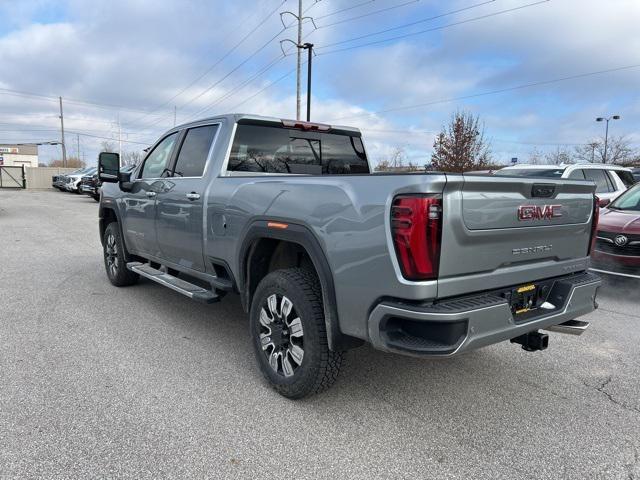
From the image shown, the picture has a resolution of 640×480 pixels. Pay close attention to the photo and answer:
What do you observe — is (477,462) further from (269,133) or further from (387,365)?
(269,133)

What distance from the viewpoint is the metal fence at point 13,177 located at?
35438mm

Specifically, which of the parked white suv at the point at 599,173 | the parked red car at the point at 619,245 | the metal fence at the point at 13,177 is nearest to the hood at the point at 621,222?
the parked red car at the point at 619,245

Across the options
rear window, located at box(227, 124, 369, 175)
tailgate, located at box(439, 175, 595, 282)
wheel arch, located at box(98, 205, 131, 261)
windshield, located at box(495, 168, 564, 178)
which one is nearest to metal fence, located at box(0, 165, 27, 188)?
wheel arch, located at box(98, 205, 131, 261)

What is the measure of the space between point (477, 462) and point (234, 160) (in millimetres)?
3013

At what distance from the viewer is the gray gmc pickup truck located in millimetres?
2582

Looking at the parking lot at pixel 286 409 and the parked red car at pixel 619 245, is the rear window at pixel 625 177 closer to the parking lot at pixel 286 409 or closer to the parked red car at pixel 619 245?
the parked red car at pixel 619 245

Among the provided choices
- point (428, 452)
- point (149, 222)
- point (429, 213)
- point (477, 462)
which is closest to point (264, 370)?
point (428, 452)

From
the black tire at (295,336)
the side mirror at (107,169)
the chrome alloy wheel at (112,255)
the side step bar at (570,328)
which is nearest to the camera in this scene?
the black tire at (295,336)

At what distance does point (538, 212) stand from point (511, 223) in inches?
11.6

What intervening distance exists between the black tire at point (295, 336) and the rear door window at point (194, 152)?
1615 millimetres

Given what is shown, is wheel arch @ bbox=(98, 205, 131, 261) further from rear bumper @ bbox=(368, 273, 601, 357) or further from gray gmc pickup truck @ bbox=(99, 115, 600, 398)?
rear bumper @ bbox=(368, 273, 601, 357)

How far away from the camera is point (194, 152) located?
15.8ft

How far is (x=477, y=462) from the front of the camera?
2.69m

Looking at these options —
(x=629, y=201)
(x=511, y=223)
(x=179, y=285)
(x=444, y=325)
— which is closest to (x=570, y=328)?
(x=511, y=223)
